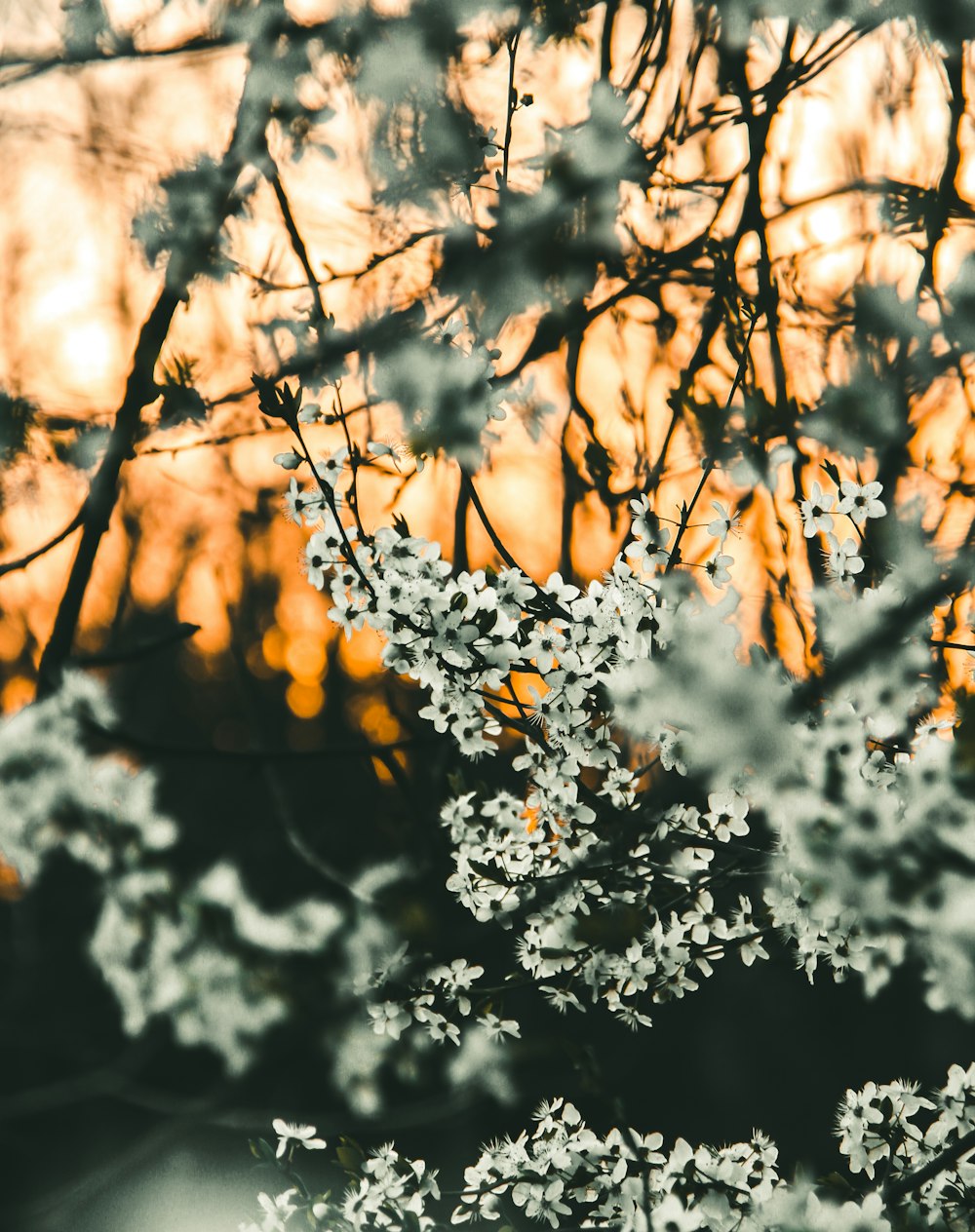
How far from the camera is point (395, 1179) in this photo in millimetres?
1754

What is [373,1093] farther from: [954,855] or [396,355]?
[954,855]

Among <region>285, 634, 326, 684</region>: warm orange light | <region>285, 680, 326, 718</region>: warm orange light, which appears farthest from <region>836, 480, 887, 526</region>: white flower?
<region>285, 680, 326, 718</region>: warm orange light

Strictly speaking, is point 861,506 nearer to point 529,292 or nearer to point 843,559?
point 843,559

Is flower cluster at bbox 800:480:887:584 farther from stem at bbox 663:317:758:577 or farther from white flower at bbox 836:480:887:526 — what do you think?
stem at bbox 663:317:758:577

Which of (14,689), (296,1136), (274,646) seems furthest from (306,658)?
(296,1136)

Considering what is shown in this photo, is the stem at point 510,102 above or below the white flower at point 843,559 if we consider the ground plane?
above

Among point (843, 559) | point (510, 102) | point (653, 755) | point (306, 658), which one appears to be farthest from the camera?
point (306, 658)

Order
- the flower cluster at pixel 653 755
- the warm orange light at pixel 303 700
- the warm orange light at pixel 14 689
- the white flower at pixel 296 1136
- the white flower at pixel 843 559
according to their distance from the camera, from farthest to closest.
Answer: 1. the warm orange light at pixel 303 700
2. the warm orange light at pixel 14 689
3. the white flower at pixel 296 1136
4. the white flower at pixel 843 559
5. the flower cluster at pixel 653 755

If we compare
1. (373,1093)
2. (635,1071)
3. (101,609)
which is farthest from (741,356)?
(635,1071)

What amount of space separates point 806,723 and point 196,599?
335 centimetres

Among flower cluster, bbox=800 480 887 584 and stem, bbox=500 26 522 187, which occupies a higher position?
stem, bbox=500 26 522 187

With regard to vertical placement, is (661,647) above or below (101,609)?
below

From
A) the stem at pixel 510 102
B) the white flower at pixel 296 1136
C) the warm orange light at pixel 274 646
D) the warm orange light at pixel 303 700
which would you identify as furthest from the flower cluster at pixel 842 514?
the warm orange light at pixel 303 700

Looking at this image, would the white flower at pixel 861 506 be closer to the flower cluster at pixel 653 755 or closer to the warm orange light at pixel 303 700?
the flower cluster at pixel 653 755
